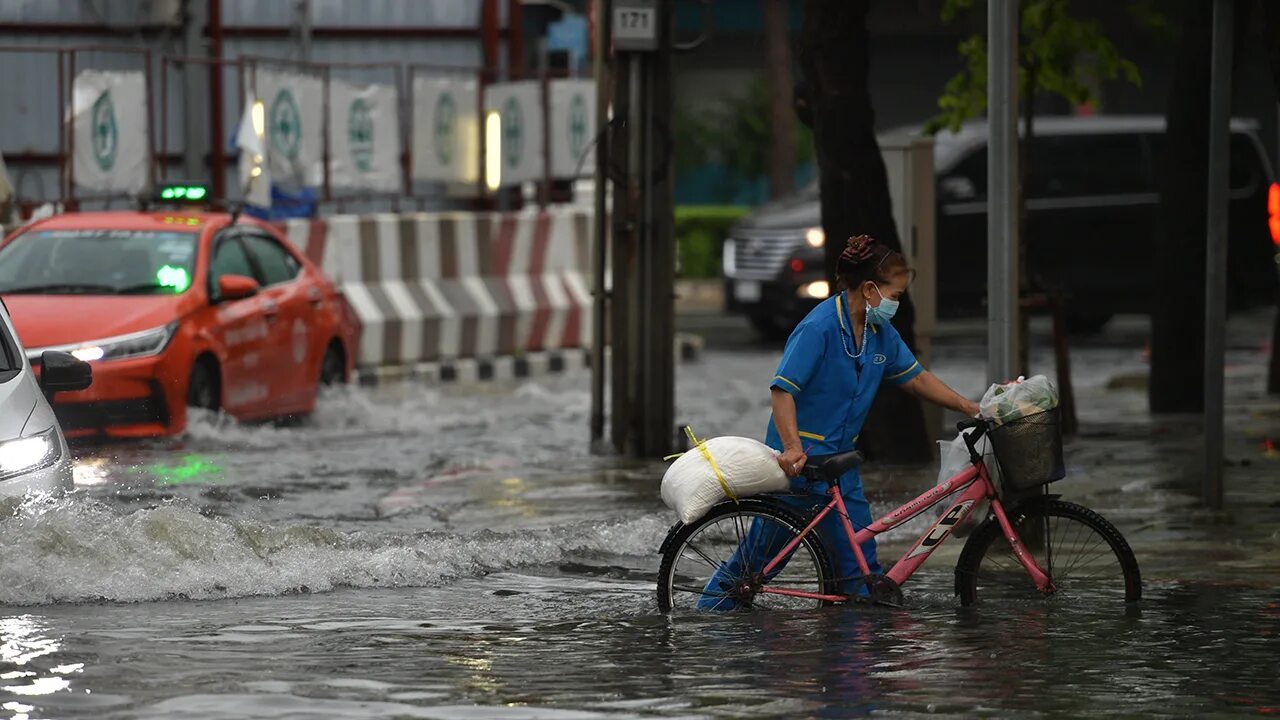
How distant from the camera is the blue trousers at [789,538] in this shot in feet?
30.3

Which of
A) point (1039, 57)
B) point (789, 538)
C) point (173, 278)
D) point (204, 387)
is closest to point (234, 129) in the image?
point (173, 278)

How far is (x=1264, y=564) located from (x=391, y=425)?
817cm

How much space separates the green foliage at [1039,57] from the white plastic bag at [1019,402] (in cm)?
779

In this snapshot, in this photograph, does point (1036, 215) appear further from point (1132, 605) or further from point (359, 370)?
point (1132, 605)

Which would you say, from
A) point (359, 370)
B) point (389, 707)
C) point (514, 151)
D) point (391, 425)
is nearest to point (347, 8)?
point (514, 151)

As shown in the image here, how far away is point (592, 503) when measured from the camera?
13203 mm

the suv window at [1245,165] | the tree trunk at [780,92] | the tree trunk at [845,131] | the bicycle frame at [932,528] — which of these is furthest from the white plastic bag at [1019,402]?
the tree trunk at [780,92]

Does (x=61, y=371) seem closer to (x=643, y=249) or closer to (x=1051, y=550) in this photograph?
(x=1051, y=550)

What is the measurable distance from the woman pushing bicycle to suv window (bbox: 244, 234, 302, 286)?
340 inches

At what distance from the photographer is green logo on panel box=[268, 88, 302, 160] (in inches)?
878

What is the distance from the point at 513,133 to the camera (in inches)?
1004

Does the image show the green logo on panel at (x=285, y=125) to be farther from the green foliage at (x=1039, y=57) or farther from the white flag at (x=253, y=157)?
the green foliage at (x=1039, y=57)

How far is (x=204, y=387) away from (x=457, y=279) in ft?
23.3

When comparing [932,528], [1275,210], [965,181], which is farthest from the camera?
[965,181]
